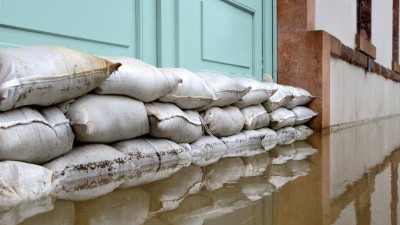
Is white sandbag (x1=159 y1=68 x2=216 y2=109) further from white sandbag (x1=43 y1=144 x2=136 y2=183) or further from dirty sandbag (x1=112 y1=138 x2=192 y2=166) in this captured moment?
white sandbag (x1=43 y1=144 x2=136 y2=183)

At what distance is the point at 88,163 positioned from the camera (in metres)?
1.48

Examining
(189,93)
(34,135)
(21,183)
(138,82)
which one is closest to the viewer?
(21,183)

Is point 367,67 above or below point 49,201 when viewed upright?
above

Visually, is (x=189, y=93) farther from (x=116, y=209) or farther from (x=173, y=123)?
(x=116, y=209)

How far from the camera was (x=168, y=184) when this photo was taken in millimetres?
1420

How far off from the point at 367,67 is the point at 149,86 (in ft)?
17.1

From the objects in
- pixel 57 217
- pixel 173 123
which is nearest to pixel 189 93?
pixel 173 123

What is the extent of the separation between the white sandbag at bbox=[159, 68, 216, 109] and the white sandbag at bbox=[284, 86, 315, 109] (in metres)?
1.50

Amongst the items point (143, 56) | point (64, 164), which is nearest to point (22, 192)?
point (64, 164)

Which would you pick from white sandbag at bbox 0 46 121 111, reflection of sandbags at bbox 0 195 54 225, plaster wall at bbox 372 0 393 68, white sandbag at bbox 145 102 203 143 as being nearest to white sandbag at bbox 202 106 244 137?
white sandbag at bbox 145 102 203 143

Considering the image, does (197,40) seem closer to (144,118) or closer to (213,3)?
(213,3)

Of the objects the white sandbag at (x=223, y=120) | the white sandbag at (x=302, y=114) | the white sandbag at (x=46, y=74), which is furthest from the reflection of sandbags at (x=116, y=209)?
the white sandbag at (x=302, y=114)

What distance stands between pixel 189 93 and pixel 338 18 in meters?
3.82

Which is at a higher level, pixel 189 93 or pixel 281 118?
pixel 189 93
